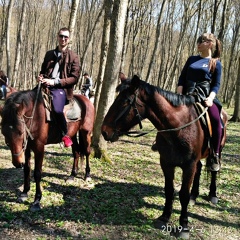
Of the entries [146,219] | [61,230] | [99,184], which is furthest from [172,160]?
[99,184]

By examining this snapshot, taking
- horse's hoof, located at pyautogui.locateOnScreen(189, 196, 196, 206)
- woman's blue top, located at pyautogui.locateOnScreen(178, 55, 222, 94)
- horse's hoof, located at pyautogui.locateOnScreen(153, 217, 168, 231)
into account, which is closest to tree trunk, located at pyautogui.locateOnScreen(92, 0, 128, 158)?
woman's blue top, located at pyautogui.locateOnScreen(178, 55, 222, 94)

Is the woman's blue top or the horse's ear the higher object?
the woman's blue top

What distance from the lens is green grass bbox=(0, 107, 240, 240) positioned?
3898mm

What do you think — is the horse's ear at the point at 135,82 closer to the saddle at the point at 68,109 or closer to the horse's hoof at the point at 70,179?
the saddle at the point at 68,109

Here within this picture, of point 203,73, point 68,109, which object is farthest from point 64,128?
point 203,73

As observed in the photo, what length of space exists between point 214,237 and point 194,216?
0.57 m

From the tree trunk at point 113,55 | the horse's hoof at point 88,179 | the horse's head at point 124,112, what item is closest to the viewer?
the horse's head at point 124,112

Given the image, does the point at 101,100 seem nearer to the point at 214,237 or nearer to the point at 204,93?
the point at 204,93

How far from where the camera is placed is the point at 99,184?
568 cm

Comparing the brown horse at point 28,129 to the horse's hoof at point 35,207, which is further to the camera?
the horse's hoof at point 35,207

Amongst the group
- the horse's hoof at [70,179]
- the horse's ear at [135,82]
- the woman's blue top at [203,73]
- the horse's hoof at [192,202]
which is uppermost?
the woman's blue top at [203,73]

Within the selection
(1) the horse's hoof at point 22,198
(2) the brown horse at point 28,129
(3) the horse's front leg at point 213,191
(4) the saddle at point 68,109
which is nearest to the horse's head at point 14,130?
(2) the brown horse at point 28,129

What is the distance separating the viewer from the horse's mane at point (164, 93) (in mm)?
3344

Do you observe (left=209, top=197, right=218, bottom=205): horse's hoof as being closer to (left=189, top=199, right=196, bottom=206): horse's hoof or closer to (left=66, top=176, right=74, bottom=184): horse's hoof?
(left=189, top=199, right=196, bottom=206): horse's hoof
